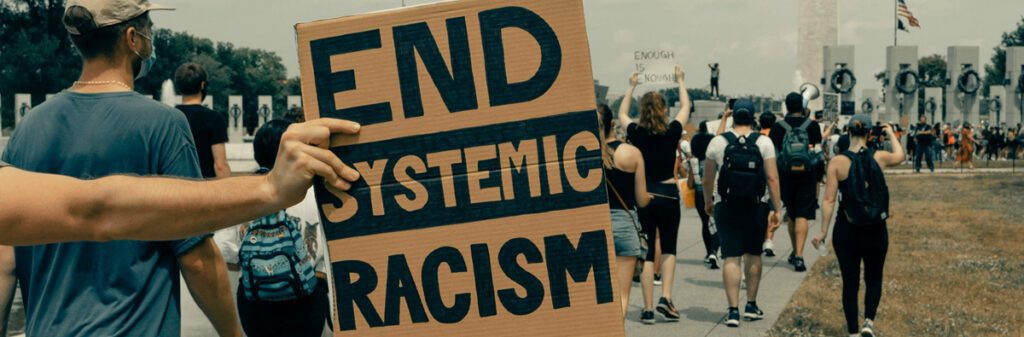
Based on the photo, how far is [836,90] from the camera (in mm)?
45438

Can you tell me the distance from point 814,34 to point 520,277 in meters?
49.4

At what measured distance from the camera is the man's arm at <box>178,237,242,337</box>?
3.16 metres

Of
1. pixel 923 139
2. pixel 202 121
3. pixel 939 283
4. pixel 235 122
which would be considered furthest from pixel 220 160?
pixel 235 122

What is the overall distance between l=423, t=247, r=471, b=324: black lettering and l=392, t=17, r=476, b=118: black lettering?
319 mm

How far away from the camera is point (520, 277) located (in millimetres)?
2680

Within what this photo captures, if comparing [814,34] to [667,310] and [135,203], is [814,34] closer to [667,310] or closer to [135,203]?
[667,310]

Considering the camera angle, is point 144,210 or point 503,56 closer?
point 144,210

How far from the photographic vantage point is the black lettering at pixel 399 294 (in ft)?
8.79

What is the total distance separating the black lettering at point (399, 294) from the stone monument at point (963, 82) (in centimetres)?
7057

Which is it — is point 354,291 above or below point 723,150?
above

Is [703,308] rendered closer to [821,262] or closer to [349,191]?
[821,262]

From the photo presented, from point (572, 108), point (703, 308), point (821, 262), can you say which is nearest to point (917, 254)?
point (821, 262)

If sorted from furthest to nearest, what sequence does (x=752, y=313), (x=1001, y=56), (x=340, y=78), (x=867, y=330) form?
(x=1001, y=56) < (x=752, y=313) < (x=867, y=330) < (x=340, y=78)

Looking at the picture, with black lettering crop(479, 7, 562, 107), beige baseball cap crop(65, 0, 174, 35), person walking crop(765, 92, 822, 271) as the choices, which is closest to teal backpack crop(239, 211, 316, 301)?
beige baseball cap crop(65, 0, 174, 35)
